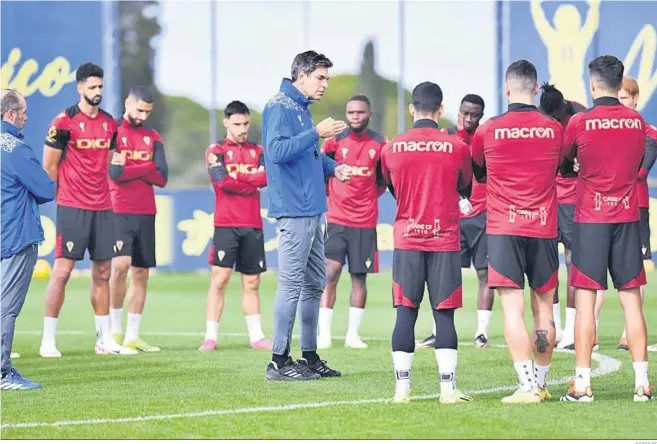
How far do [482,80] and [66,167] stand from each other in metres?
15.9

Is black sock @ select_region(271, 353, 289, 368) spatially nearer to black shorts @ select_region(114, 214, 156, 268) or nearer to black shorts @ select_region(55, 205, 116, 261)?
black shorts @ select_region(55, 205, 116, 261)

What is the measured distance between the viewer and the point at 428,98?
7.34m

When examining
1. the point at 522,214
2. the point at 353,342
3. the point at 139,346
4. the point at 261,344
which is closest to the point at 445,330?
the point at 522,214

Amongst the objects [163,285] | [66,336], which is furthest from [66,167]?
[163,285]

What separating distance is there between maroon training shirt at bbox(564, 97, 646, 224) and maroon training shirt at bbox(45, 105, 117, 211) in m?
4.83

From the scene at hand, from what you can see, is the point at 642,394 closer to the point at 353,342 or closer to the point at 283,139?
the point at 283,139

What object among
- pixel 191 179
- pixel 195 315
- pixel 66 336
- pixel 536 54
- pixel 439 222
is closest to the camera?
pixel 439 222

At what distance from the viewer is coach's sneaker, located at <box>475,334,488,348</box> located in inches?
424

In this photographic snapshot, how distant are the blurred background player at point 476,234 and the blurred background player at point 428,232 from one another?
11.3 feet

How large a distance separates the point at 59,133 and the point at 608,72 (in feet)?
17.0

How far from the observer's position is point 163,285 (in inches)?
742

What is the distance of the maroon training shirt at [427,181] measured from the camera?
7.26 metres

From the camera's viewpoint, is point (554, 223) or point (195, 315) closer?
point (554, 223)

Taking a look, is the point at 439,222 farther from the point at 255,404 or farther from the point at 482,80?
the point at 482,80
